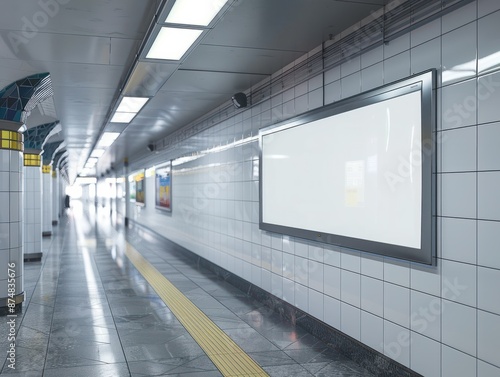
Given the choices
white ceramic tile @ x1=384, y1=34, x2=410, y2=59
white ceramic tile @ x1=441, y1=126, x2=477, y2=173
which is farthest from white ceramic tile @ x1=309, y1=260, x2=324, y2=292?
white ceramic tile @ x1=384, y1=34, x2=410, y2=59

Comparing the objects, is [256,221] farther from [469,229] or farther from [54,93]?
[469,229]

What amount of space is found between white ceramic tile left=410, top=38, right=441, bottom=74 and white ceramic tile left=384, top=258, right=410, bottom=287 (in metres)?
1.46

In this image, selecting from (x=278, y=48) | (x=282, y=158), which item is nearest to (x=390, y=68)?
(x=278, y=48)

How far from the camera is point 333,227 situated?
15.9ft

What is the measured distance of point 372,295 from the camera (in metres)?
4.29

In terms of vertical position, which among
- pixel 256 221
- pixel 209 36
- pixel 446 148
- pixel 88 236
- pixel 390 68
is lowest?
pixel 88 236

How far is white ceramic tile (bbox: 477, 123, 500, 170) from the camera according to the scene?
3.01m

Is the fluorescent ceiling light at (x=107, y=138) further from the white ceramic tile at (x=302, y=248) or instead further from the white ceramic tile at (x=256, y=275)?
the white ceramic tile at (x=302, y=248)

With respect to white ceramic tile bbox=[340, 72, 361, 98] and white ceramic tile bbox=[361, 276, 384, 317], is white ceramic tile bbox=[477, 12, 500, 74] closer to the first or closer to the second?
white ceramic tile bbox=[340, 72, 361, 98]

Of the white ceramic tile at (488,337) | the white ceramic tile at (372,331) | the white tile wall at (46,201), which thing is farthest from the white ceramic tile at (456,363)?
the white tile wall at (46,201)

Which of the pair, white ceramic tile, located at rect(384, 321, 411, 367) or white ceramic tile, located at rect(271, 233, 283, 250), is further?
white ceramic tile, located at rect(271, 233, 283, 250)

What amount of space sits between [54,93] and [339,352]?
17.8ft

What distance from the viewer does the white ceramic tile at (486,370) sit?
9.78 feet

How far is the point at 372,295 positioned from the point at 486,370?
131 cm
